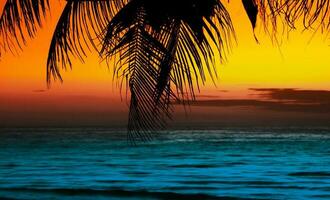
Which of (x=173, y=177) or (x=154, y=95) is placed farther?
(x=173, y=177)

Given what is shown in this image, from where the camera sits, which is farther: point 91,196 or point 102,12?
point 91,196

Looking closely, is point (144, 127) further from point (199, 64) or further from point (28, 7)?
point (28, 7)

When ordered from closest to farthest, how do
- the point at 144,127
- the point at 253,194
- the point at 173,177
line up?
the point at 144,127, the point at 253,194, the point at 173,177

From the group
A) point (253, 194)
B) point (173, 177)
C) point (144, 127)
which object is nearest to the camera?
point (144, 127)

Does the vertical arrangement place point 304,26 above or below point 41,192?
above

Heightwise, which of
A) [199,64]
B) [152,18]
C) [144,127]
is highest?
[152,18]

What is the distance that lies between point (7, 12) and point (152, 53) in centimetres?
52

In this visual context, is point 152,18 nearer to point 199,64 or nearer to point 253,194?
point 199,64

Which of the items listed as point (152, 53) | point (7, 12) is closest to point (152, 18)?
point (152, 53)

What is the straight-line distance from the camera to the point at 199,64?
2.47m

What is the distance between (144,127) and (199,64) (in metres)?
0.28

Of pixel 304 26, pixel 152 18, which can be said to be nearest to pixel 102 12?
pixel 152 18

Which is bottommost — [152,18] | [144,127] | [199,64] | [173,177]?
[173,177]

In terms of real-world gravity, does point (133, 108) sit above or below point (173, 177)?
above
